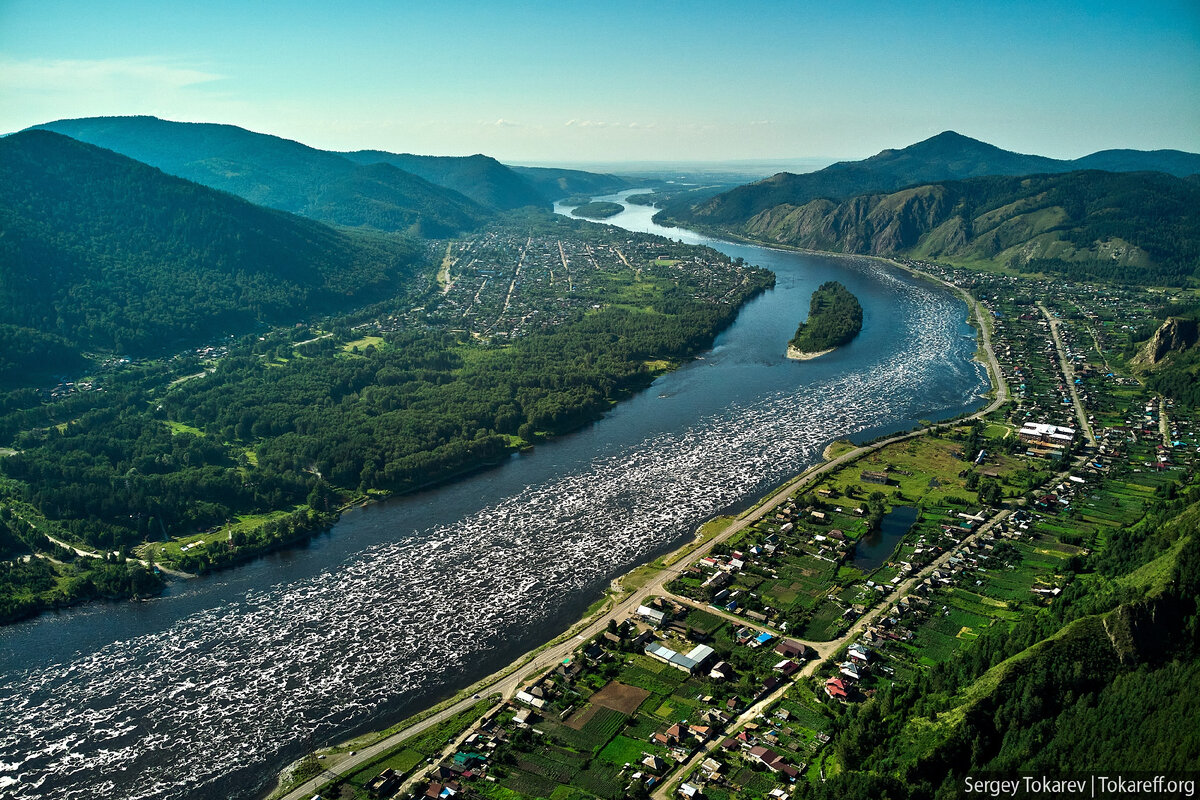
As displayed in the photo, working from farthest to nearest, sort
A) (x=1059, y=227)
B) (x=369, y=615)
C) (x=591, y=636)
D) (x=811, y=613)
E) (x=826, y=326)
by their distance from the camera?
(x=1059, y=227)
(x=826, y=326)
(x=369, y=615)
(x=811, y=613)
(x=591, y=636)

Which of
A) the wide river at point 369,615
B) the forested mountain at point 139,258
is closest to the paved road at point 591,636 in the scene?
the wide river at point 369,615

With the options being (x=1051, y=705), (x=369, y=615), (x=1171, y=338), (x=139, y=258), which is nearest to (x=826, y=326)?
(x=1171, y=338)

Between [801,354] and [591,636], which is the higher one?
[801,354]

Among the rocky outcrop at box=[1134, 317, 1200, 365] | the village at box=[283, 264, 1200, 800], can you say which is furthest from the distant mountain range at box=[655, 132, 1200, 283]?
the village at box=[283, 264, 1200, 800]

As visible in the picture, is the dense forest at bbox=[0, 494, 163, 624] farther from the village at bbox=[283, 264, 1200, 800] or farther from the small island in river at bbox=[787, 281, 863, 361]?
the small island in river at bbox=[787, 281, 863, 361]

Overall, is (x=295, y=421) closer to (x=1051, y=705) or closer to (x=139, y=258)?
(x=1051, y=705)
